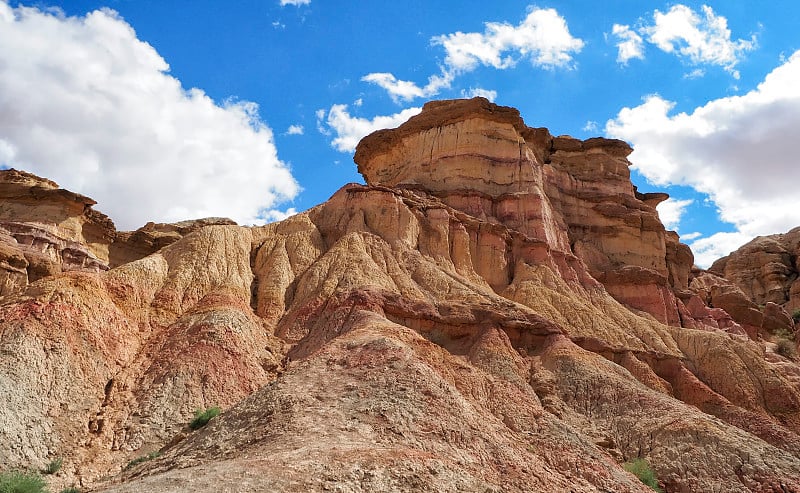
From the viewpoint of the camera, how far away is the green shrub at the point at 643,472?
29312 millimetres

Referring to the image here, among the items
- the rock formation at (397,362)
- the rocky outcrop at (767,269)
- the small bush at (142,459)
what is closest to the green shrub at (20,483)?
the rock formation at (397,362)

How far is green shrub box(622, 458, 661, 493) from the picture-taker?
29.3 m

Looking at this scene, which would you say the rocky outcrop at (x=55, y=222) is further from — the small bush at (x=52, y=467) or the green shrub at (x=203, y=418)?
the small bush at (x=52, y=467)

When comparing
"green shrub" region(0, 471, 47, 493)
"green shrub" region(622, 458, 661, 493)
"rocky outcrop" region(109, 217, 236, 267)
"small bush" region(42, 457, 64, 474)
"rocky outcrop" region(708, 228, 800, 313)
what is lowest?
"green shrub" region(622, 458, 661, 493)

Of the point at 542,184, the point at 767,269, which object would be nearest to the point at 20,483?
the point at 542,184

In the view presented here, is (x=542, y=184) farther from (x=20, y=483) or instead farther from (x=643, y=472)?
(x=20, y=483)

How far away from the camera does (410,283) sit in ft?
133

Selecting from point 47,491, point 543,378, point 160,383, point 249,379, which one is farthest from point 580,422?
point 47,491

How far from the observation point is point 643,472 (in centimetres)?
2973

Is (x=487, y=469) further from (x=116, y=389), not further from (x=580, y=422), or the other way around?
(x=116, y=389)

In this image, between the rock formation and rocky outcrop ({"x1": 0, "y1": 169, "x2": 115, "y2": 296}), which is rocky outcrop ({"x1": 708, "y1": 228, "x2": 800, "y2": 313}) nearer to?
the rock formation

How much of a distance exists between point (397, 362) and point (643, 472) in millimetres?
10666

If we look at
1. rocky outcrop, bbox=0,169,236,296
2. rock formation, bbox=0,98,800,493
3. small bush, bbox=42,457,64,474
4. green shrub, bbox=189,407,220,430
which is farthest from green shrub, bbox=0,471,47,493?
rocky outcrop, bbox=0,169,236,296

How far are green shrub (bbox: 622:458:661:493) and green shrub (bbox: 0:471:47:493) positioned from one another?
67.4 feet
